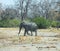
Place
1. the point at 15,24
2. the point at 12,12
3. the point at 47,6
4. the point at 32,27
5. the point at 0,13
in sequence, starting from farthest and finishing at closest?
the point at 47,6, the point at 12,12, the point at 0,13, the point at 15,24, the point at 32,27

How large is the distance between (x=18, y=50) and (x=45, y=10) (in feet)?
201

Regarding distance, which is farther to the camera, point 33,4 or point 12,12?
point 33,4

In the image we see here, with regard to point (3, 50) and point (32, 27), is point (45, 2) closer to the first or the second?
point (32, 27)

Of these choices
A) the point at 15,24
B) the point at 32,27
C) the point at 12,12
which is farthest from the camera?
the point at 12,12

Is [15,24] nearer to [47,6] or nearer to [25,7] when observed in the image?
[25,7]

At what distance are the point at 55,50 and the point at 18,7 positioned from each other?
5687cm

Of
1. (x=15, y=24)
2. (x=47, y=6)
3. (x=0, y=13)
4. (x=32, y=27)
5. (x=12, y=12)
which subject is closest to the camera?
(x=32, y=27)

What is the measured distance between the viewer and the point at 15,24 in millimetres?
49812

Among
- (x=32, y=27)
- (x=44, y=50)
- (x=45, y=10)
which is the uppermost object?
(x=44, y=50)

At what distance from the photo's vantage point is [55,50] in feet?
40.6

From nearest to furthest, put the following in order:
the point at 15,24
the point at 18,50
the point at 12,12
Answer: the point at 18,50 < the point at 15,24 < the point at 12,12

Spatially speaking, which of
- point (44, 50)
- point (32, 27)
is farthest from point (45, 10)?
point (44, 50)

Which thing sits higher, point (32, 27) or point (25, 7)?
point (32, 27)

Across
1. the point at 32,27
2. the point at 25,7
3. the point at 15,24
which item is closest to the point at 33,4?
the point at 25,7
